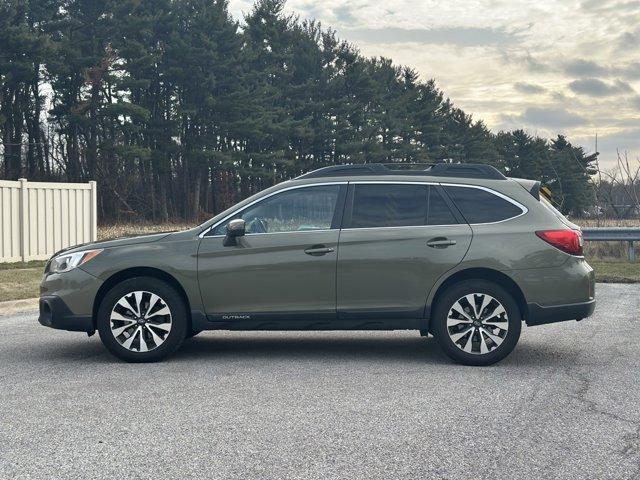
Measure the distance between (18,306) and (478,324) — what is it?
7604mm

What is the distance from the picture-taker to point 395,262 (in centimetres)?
742

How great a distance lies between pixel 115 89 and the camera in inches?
1838

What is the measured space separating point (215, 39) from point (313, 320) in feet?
147

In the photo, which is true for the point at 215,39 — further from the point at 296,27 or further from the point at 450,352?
the point at 450,352

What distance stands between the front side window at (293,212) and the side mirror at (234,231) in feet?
0.42

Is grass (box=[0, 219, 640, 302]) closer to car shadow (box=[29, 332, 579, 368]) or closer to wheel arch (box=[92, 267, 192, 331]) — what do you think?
car shadow (box=[29, 332, 579, 368])

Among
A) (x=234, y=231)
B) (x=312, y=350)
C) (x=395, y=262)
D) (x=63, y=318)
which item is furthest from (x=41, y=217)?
(x=395, y=262)

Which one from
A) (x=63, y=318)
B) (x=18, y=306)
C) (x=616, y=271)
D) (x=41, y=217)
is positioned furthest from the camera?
(x=41, y=217)

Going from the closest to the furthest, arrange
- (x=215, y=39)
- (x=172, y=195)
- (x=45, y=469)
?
(x=45, y=469), (x=215, y=39), (x=172, y=195)

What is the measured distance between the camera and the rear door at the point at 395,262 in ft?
24.2

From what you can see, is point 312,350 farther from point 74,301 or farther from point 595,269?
point 595,269

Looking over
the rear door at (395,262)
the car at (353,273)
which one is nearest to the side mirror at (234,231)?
the car at (353,273)

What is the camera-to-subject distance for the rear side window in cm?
757

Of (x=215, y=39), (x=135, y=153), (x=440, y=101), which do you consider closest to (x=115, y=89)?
(x=135, y=153)
